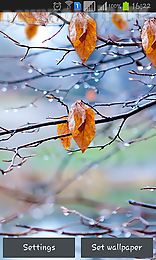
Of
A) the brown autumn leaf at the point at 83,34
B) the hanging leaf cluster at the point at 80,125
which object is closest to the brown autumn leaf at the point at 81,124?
the hanging leaf cluster at the point at 80,125

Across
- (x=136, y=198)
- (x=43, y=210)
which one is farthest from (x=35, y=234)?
(x=136, y=198)

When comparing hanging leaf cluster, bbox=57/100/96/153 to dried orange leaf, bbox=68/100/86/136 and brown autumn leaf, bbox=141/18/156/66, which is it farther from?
brown autumn leaf, bbox=141/18/156/66

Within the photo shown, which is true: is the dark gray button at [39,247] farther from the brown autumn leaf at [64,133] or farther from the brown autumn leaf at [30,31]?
the brown autumn leaf at [30,31]

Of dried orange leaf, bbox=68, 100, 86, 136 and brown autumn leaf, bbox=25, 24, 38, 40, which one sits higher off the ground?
brown autumn leaf, bbox=25, 24, 38, 40

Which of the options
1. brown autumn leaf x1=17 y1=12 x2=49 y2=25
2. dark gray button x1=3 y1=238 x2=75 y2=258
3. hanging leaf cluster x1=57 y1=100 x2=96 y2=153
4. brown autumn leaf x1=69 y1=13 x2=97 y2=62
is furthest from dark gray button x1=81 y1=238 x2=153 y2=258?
brown autumn leaf x1=17 y1=12 x2=49 y2=25

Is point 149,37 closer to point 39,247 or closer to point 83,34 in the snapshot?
point 83,34

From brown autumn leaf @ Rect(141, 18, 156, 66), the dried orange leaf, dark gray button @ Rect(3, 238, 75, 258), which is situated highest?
brown autumn leaf @ Rect(141, 18, 156, 66)
